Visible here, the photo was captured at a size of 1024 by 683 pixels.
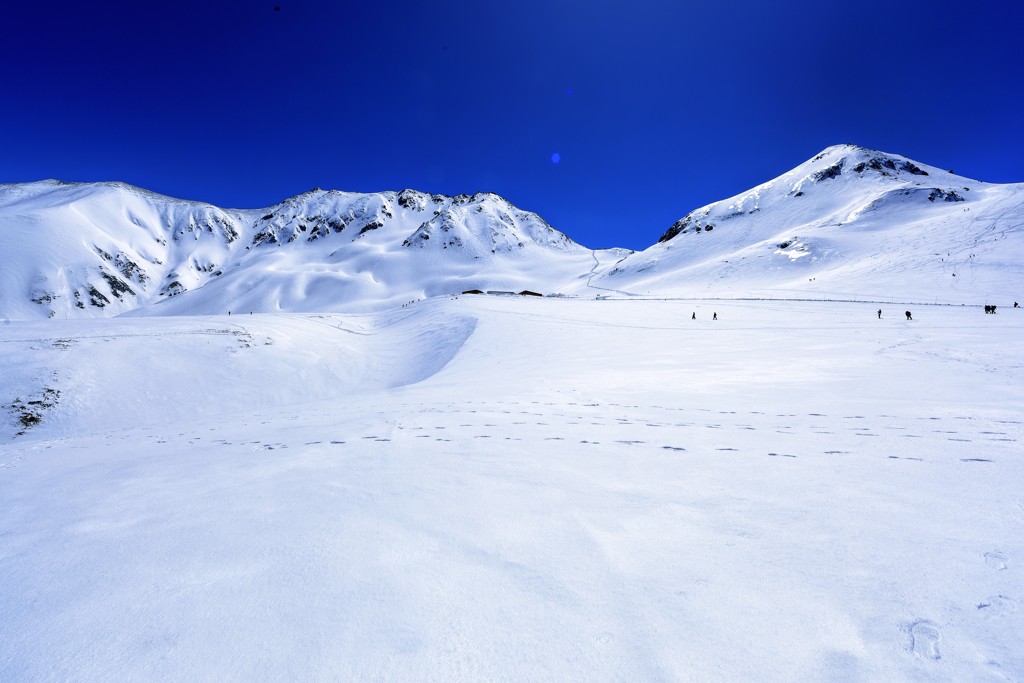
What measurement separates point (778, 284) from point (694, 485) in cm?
6280

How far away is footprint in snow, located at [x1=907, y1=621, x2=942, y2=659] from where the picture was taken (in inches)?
72.9

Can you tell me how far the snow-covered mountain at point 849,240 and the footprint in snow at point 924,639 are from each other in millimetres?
46156

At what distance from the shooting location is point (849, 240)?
66250mm

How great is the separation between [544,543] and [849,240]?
3340 inches

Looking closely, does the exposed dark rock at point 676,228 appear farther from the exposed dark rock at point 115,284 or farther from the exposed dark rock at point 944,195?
the exposed dark rock at point 115,284

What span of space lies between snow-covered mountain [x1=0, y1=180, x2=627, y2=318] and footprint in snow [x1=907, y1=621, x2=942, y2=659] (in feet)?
350

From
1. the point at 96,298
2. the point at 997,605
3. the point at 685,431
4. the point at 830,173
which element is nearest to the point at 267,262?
the point at 96,298

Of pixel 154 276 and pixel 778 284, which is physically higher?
pixel 154 276

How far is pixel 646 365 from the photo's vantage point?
13.9 metres

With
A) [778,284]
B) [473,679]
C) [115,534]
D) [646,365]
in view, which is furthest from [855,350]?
[778,284]

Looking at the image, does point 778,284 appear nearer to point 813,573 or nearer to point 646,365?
point 646,365

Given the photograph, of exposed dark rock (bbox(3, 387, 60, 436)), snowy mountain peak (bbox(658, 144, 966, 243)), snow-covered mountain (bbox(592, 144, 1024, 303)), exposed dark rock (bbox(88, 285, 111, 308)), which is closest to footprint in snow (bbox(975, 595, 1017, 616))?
exposed dark rock (bbox(3, 387, 60, 436))

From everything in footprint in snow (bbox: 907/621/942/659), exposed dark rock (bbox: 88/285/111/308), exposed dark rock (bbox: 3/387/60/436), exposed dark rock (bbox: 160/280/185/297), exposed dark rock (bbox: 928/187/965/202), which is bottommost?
exposed dark rock (bbox: 3/387/60/436)

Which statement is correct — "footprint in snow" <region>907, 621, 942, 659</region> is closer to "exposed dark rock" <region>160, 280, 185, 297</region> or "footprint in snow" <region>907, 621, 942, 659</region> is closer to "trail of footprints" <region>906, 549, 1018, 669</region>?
"trail of footprints" <region>906, 549, 1018, 669</region>
